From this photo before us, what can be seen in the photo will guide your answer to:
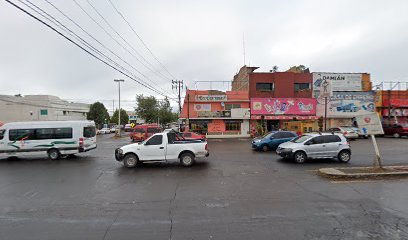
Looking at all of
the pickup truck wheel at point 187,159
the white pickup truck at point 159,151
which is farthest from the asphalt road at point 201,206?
the white pickup truck at point 159,151

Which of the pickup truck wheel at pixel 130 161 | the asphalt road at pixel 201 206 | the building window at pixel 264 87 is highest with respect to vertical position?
the building window at pixel 264 87

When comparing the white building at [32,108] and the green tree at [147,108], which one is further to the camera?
the green tree at [147,108]

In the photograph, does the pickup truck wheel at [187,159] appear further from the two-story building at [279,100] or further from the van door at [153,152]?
the two-story building at [279,100]

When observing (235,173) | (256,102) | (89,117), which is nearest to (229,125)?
(256,102)

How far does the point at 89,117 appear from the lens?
68.6 metres

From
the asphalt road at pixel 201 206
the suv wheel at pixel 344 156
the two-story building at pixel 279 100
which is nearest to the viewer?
the asphalt road at pixel 201 206

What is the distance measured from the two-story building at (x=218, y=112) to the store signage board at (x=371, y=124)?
74.6 feet

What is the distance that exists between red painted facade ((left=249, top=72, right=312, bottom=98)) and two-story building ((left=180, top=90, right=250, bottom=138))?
7.05 ft

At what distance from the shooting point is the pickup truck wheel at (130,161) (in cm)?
1145

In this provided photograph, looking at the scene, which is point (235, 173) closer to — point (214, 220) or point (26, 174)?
point (214, 220)

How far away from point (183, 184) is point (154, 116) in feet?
168

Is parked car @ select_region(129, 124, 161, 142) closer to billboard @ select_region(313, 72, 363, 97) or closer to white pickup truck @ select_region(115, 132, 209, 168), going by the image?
white pickup truck @ select_region(115, 132, 209, 168)

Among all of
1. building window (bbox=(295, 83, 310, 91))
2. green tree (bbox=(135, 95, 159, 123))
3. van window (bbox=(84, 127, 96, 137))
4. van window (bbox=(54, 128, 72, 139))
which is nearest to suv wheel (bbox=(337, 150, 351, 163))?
van window (bbox=(84, 127, 96, 137))

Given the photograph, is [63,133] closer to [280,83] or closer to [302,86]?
[280,83]
